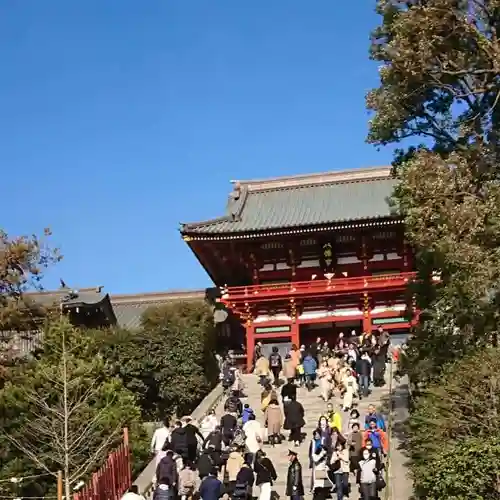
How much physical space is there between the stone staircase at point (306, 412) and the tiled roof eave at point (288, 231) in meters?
6.28

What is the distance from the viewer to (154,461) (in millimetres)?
15797

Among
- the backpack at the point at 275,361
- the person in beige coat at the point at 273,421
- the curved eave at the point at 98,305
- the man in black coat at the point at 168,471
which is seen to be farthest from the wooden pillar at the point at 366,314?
the man in black coat at the point at 168,471

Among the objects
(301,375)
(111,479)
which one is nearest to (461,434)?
(111,479)

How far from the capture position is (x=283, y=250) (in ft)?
107

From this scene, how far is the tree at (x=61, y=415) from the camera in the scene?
55.3 feet

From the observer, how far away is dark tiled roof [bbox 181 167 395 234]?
105 ft

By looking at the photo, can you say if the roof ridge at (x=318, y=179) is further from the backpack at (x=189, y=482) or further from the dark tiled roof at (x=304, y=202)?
the backpack at (x=189, y=482)

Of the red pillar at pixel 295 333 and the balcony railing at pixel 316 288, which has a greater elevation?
the balcony railing at pixel 316 288

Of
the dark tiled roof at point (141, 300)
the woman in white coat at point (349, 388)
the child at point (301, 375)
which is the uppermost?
the dark tiled roof at point (141, 300)

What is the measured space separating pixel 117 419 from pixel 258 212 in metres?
18.1

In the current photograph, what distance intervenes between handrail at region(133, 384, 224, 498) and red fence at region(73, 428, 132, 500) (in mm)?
304

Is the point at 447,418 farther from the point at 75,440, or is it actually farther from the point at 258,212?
the point at 258,212

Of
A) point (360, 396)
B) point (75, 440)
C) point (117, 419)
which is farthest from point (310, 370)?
point (75, 440)

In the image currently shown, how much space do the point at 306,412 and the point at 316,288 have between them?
10.9m
